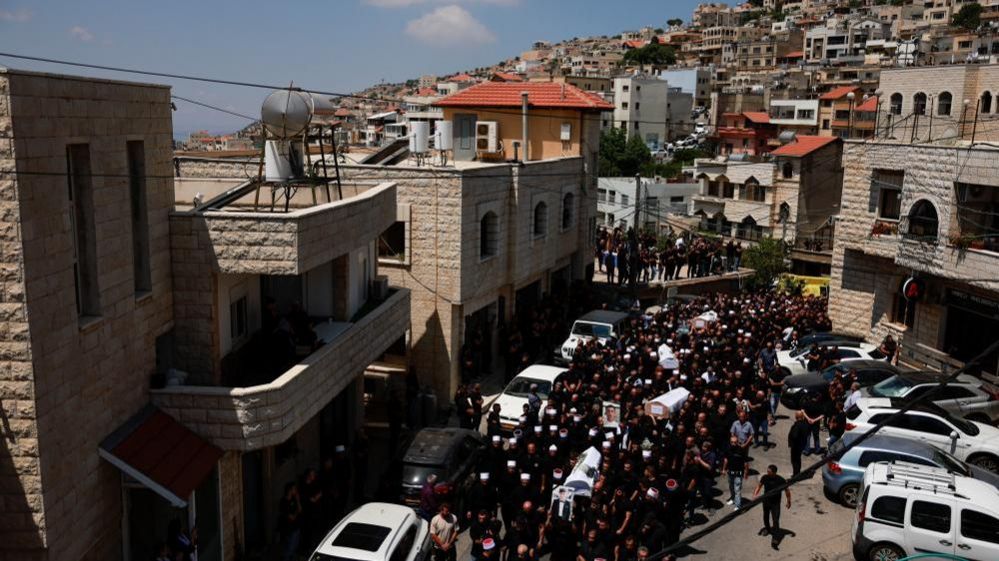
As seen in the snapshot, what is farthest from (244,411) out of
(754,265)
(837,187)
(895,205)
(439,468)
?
(837,187)

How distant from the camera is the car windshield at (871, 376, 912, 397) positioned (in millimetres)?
19156

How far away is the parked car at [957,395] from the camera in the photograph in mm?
19219

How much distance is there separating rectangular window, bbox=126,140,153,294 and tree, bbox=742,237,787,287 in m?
30.7

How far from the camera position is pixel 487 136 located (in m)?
31.7

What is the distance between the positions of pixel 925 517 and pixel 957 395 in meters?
7.55

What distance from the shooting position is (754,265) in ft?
134

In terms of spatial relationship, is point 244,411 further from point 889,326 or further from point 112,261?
point 889,326

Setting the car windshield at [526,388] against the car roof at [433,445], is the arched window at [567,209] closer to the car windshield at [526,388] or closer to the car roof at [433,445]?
the car windshield at [526,388]

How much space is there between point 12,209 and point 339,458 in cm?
758

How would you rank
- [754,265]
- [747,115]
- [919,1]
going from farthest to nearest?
[919,1] < [747,115] < [754,265]

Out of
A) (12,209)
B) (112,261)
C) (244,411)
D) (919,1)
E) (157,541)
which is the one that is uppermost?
(919,1)

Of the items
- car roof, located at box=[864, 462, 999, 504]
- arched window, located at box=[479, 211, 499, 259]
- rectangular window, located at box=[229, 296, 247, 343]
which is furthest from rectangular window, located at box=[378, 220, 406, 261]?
car roof, located at box=[864, 462, 999, 504]

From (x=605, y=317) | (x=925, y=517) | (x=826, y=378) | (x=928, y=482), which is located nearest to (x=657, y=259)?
(x=605, y=317)

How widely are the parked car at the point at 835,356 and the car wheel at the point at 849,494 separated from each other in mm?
7472
